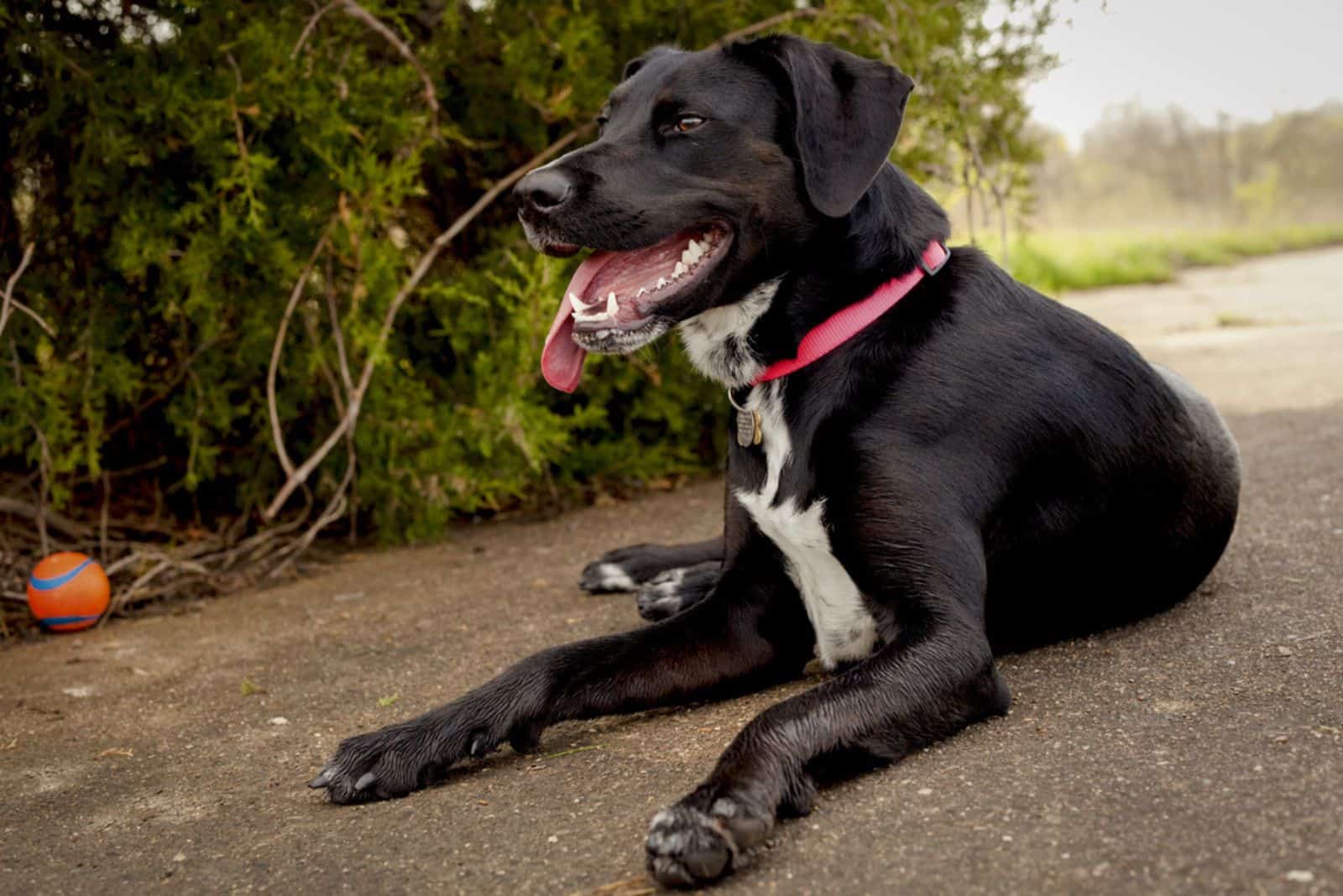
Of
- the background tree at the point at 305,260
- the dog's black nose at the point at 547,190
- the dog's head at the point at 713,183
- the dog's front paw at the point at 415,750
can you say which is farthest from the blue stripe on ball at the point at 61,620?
the dog's black nose at the point at 547,190

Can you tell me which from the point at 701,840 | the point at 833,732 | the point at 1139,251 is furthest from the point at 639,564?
the point at 1139,251

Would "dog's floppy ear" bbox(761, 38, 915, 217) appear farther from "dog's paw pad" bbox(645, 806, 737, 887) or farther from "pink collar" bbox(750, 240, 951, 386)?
"dog's paw pad" bbox(645, 806, 737, 887)

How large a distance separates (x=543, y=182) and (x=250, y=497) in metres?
3.02

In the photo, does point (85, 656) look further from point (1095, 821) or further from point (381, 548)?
point (1095, 821)

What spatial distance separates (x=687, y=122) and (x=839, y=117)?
1.16ft

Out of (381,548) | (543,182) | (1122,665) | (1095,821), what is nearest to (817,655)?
(1122,665)

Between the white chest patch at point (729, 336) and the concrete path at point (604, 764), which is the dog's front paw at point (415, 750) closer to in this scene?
the concrete path at point (604, 764)

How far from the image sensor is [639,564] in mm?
4387

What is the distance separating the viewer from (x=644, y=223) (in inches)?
113

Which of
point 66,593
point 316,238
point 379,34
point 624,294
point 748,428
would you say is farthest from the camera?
point 379,34

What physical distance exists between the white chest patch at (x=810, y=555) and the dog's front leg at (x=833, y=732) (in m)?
0.29

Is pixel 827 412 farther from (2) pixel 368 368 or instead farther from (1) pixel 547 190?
(2) pixel 368 368

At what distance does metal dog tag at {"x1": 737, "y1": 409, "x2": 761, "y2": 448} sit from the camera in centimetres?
308

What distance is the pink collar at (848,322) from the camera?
2.95m
